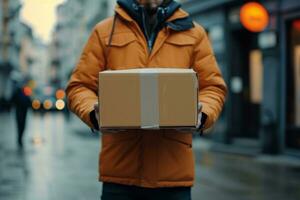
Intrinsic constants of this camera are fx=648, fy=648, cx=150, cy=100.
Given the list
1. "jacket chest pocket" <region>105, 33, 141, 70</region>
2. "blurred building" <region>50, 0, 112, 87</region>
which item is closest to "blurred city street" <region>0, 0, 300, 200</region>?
"jacket chest pocket" <region>105, 33, 141, 70</region>

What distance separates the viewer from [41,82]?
189 m

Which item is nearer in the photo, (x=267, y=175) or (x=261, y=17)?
(x=267, y=175)

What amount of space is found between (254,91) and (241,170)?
5310 millimetres

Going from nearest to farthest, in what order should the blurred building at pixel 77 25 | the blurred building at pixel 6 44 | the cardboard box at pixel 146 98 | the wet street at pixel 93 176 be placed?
the cardboard box at pixel 146 98 < the wet street at pixel 93 176 < the blurred building at pixel 77 25 < the blurred building at pixel 6 44

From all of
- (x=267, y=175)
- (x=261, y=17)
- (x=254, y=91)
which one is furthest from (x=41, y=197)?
(x=254, y=91)

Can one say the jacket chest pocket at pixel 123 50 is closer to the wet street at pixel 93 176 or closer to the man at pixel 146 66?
the man at pixel 146 66

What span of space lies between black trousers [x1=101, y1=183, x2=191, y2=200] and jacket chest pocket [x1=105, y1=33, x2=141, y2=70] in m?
0.61

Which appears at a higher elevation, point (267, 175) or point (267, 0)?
point (267, 0)

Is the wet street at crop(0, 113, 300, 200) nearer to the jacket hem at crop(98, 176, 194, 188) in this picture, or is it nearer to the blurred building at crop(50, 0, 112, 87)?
the jacket hem at crop(98, 176, 194, 188)

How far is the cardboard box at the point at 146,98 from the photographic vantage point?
113 inches

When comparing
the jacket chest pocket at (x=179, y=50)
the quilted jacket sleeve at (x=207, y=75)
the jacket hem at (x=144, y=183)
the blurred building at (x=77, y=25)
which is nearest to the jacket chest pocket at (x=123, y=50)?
the jacket chest pocket at (x=179, y=50)

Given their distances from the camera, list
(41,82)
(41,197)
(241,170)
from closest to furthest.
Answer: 1. (41,197)
2. (241,170)
3. (41,82)

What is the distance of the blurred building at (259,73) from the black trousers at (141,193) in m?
11.7

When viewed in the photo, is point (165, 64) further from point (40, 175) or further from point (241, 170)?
point (241, 170)
